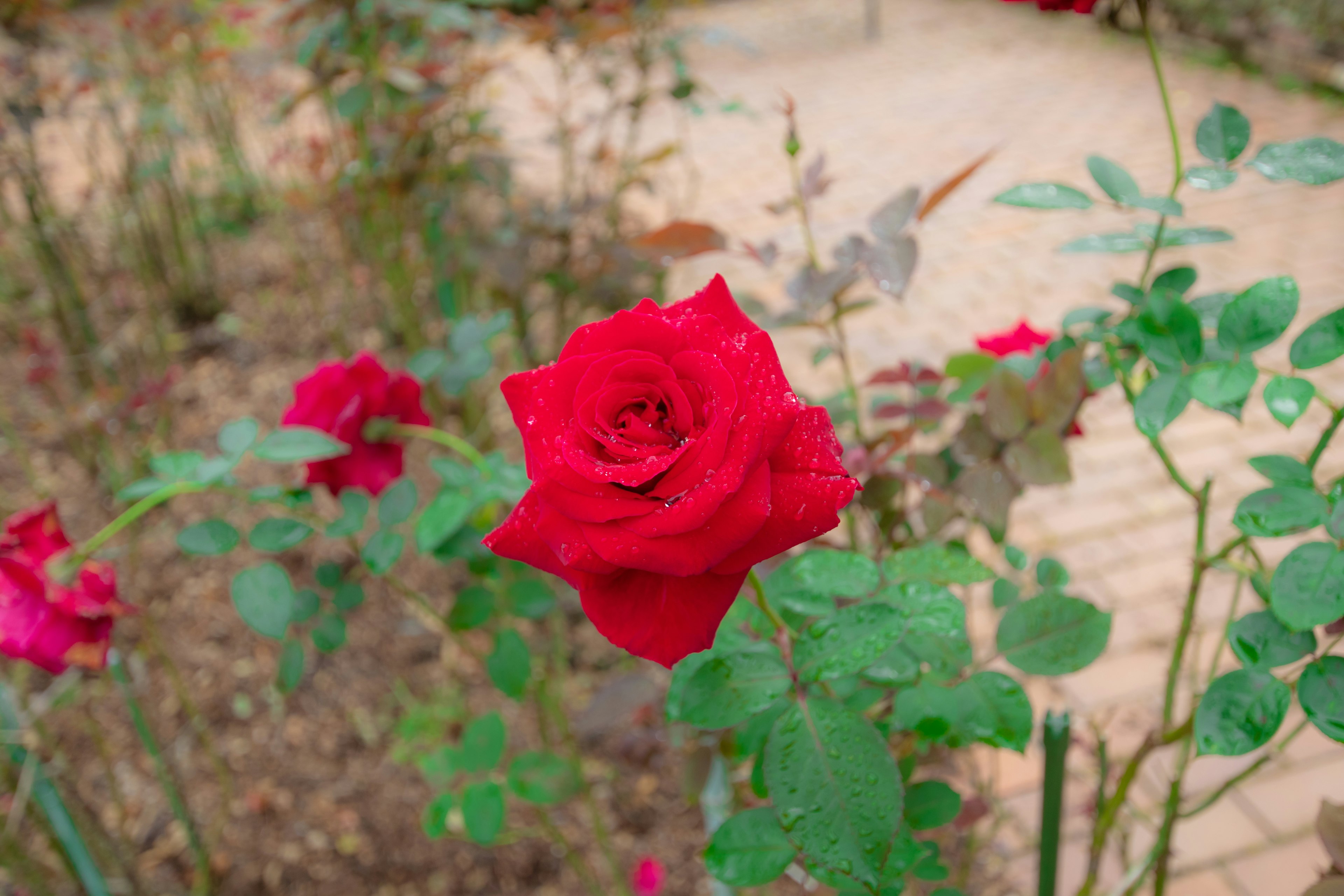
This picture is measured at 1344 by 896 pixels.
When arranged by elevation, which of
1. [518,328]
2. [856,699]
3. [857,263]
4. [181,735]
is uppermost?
[857,263]

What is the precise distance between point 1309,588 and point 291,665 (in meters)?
1.02

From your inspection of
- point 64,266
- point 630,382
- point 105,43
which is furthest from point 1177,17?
point 630,382

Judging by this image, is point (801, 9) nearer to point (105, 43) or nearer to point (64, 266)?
point (105, 43)

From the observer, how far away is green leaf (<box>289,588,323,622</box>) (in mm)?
1029

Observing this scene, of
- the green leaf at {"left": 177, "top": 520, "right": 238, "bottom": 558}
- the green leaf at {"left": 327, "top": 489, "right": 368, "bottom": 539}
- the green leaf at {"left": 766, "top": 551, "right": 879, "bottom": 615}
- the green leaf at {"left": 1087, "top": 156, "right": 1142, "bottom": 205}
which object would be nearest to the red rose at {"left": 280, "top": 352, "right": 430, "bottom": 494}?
the green leaf at {"left": 327, "top": 489, "right": 368, "bottom": 539}

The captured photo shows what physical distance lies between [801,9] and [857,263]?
8120mm

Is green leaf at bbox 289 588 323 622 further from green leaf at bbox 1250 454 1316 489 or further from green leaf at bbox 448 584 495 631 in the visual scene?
green leaf at bbox 1250 454 1316 489

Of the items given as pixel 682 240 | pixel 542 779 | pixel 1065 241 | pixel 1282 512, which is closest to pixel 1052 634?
pixel 1282 512

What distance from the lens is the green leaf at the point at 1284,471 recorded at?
591 mm

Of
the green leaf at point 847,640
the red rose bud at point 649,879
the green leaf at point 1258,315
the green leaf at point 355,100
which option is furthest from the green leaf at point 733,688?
the green leaf at point 355,100

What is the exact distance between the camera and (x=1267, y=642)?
580mm

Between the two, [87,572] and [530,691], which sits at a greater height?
[87,572]

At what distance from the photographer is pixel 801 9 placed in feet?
26.0

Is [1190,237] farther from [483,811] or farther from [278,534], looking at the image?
[483,811]
